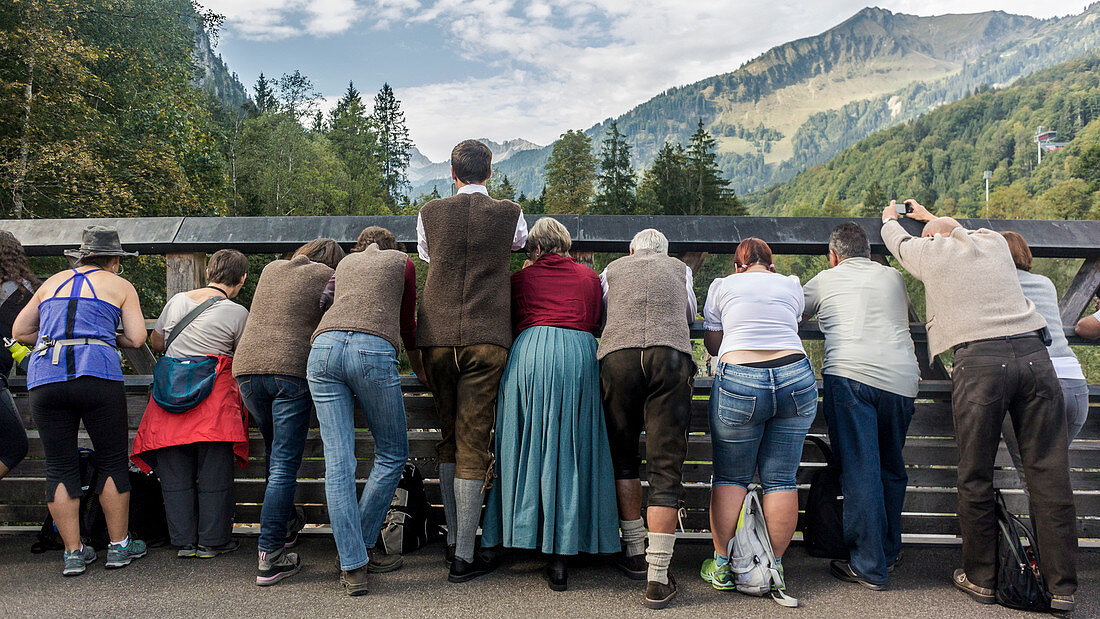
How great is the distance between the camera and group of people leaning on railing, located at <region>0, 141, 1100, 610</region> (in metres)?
3.40

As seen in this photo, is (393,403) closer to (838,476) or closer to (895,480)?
(838,476)

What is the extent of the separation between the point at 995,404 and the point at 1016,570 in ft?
2.58

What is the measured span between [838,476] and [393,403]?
2390mm

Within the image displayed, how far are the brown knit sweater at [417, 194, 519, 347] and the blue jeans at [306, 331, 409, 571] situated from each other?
0.28 m

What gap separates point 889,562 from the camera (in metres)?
3.75

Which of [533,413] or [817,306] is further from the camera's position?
[817,306]

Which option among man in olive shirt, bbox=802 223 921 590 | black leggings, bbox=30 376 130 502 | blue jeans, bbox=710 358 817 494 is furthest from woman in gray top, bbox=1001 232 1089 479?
black leggings, bbox=30 376 130 502

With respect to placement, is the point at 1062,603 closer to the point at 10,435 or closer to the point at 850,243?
the point at 850,243

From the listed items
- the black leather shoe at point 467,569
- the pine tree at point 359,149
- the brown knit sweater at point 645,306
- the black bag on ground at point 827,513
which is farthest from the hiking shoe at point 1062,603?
the pine tree at point 359,149

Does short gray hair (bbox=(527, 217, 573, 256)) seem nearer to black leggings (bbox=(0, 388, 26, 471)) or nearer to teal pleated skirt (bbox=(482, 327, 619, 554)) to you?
teal pleated skirt (bbox=(482, 327, 619, 554))

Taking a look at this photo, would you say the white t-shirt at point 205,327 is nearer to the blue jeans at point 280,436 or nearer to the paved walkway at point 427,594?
the blue jeans at point 280,436

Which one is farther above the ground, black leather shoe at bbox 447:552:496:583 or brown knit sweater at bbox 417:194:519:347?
brown knit sweater at bbox 417:194:519:347

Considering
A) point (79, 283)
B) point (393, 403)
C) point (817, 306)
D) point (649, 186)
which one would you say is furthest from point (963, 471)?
point (649, 186)

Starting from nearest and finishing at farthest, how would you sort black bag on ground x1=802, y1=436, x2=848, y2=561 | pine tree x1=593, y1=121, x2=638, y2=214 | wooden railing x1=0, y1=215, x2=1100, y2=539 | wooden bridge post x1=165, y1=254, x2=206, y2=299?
black bag on ground x1=802, y1=436, x2=848, y2=561 < wooden railing x1=0, y1=215, x2=1100, y2=539 < wooden bridge post x1=165, y1=254, x2=206, y2=299 < pine tree x1=593, y1=121, x2=638, y2=214
